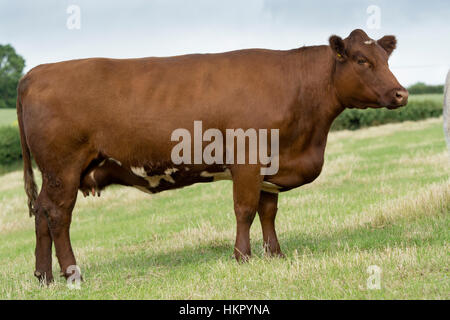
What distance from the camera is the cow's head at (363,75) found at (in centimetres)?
642

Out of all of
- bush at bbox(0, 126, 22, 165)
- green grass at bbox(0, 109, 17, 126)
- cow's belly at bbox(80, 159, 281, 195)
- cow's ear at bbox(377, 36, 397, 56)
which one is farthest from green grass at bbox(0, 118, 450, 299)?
green grass at bbox(0, 109, 17, 126)

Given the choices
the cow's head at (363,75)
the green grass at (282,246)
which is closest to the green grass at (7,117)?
the green grass at (282,246)

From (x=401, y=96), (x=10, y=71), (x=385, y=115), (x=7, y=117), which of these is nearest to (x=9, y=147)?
(x=7, y=117)

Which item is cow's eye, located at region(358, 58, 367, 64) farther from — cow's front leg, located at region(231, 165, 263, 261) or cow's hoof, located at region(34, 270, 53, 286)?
cow's hoof, located at region(34, 270, 53, 286)

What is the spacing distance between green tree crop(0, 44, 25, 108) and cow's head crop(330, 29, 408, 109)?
258ft

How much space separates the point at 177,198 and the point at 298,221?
299 inches

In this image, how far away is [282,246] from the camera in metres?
7.88

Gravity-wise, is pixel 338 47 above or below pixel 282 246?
above

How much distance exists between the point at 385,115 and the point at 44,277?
4449 centimetres

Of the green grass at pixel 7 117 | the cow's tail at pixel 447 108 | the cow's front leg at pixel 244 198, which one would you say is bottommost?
the green grass at pixel 7 117

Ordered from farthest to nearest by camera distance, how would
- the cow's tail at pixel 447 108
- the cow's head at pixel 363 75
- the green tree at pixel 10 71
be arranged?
the green tree at pixel 10 71 → the cow's tail at pixel 447 108 → the cow's head at pixel 363 75

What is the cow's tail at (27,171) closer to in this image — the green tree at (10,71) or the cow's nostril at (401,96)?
the cow's nostril at (401,96)

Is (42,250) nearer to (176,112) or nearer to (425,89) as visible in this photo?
(176,112)

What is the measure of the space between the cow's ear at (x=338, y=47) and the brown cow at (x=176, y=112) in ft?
0.04
